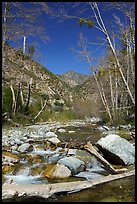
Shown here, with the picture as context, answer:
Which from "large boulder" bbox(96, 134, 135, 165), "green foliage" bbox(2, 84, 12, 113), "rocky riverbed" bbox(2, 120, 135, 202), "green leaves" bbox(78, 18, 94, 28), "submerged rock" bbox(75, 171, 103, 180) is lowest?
"submerged rock" bbox(75, 171, 103, 180)

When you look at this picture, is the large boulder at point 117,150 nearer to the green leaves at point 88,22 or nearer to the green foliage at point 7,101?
the green leaves at point 88,22

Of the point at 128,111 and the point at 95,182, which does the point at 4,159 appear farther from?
the point at 128,111

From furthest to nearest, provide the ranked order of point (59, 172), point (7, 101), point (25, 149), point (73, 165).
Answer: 1. point (7, 101)
2. point (25, 149)
3. point (73, 165)
4. point (59, 172)

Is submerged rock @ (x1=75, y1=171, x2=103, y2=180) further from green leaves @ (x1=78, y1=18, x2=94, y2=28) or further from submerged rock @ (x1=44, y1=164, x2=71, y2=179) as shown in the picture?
green leaves @ (x1=78, y1=18, x2=94, y2=28)

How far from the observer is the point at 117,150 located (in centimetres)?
743

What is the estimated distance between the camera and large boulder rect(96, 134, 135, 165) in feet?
24.1

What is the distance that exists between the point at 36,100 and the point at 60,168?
21.9 metres

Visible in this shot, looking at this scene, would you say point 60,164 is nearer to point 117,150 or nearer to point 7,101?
point 117,150

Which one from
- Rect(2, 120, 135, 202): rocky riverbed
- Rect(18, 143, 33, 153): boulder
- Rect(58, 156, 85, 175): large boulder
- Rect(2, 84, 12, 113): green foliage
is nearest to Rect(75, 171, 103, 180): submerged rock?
Rect(2, 120, 135, 202): rocky riverbed

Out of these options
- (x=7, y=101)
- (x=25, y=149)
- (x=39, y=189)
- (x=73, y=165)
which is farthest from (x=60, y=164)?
(x=7, y=101)

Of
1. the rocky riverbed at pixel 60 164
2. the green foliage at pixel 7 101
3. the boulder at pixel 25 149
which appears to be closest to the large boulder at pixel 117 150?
the rocky riverbed at pixel 60 164

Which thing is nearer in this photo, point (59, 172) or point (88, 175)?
Result: point (59, 172)

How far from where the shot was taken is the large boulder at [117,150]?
7359 millimetres

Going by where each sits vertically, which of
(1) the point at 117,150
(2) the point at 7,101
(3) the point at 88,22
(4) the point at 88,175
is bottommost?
(4) the point at 88,175
